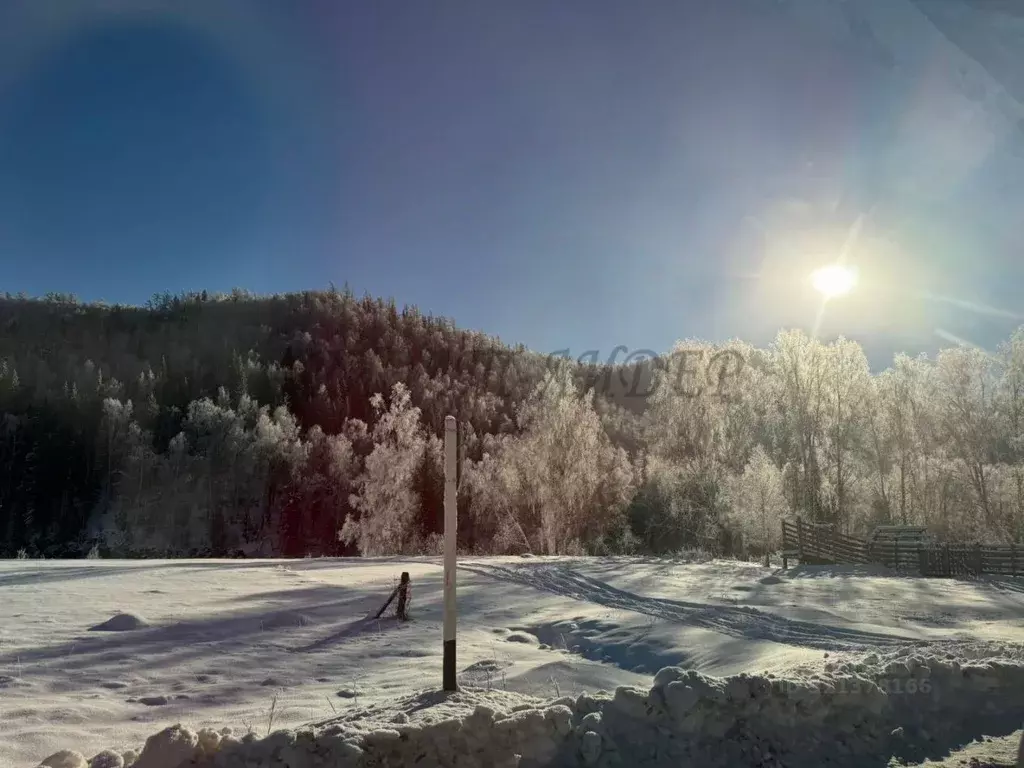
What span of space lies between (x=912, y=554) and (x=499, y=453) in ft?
106

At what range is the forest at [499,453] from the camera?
41562 millimetres

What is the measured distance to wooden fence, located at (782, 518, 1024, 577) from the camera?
23.2 metres

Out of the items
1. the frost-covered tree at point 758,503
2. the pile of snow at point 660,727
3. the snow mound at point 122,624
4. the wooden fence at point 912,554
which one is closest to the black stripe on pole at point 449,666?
the pile of snow at point 660,727

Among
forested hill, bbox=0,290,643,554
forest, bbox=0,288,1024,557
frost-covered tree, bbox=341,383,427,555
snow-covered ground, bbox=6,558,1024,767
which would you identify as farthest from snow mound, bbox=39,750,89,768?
forested hill, bbox=0,290,643,554

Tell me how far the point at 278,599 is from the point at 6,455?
83.5 m

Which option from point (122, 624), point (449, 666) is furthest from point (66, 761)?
point (122, 624)

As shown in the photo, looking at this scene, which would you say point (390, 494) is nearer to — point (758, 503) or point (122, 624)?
point (758, 503)

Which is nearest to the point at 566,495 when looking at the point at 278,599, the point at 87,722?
the point at 278,599

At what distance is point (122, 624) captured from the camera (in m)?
9.88

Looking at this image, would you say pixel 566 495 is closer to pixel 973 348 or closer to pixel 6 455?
pixel 973 348

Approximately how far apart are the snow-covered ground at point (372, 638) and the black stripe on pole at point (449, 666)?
2.84 ft

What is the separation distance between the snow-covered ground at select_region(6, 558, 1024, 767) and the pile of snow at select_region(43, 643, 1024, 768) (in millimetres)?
425

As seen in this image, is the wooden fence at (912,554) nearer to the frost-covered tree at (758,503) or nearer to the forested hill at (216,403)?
the frost-covered tree at (758,503)

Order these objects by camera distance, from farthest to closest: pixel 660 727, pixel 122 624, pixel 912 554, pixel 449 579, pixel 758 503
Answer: pixel 758 503 < pixel 912 554 < pixel 122 624 < pixel 449 579 < pixel 660 727
